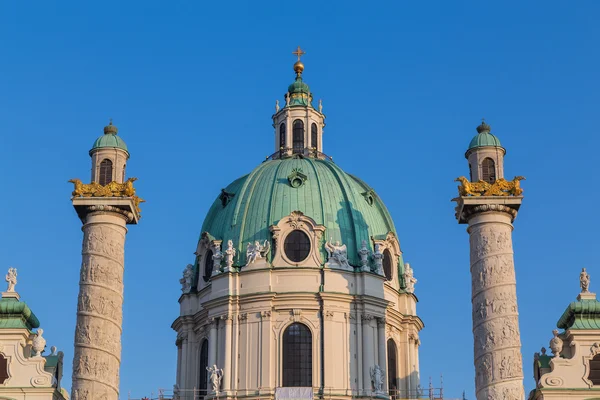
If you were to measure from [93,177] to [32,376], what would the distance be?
30.8ft

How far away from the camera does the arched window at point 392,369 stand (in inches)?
2847

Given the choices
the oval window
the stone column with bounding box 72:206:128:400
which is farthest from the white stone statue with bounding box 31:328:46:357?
the oval window

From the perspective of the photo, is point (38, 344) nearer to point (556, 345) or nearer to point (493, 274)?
point (493, 274)

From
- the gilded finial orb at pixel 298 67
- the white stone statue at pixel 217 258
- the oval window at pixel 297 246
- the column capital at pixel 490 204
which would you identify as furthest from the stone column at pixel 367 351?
the gilded finial orb at pixel 298 67

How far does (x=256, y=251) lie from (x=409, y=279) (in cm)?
951

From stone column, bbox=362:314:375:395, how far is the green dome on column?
60.8ft

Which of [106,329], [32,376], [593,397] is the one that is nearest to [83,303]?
[106,329]

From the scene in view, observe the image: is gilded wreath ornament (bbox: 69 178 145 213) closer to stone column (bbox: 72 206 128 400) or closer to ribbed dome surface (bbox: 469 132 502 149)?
stone column (bbox: 72 206 128 400)

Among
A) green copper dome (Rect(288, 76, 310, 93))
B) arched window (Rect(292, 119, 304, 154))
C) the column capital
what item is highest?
green copper dome (Rect(288, 76, 310, 93))

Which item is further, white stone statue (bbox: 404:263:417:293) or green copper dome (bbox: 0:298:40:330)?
white stone statue (bbox: 404:263:417:293)

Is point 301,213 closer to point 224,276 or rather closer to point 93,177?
point 224,276

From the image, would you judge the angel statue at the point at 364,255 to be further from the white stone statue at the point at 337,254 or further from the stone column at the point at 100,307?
the stone column at the point at 100,307

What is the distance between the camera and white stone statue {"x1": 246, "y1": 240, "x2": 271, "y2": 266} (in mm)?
72500

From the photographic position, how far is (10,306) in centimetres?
6091
